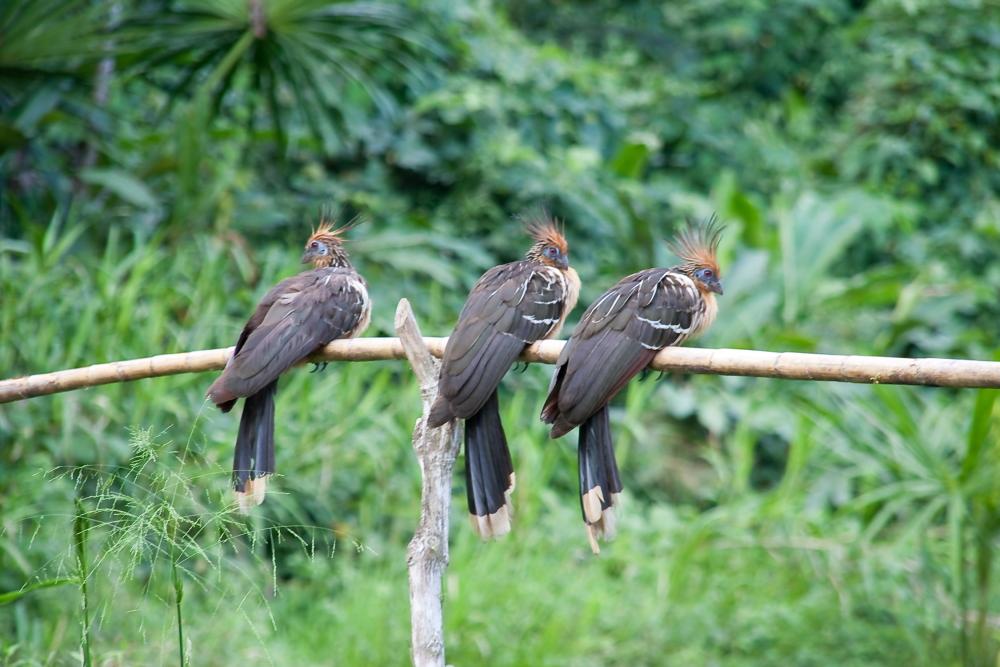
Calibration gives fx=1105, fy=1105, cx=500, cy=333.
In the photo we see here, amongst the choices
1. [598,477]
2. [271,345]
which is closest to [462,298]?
[271,345]

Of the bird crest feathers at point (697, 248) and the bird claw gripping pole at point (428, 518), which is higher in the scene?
the bird crest feathers at point (697, 248)

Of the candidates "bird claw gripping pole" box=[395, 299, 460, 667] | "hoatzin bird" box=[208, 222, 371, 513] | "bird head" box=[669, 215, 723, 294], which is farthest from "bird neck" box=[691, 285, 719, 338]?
"hoatzin bird" box=[208, 222, 371, 513]

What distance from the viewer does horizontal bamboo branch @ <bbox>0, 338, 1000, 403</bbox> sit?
2812 millimetres

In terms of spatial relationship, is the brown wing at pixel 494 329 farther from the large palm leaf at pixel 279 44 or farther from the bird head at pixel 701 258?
the large palm leaf at pixel 279 44

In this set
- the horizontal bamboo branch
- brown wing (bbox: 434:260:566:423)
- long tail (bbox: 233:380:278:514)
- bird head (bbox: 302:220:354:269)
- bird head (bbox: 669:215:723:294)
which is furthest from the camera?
bird head (bbox: 302:220:354:269)

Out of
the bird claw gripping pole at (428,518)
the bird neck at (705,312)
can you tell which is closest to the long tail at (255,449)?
the bird claw gripping pole at (428,518)

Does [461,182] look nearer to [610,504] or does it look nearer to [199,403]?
[199,403]

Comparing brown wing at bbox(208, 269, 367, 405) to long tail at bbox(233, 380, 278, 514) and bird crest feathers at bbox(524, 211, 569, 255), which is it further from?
bird crest feathers at bbox(524, 211, 569, 255)

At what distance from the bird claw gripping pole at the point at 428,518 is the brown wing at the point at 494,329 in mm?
72

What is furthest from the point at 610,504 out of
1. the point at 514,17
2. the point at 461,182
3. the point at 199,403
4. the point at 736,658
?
the point at 514,17

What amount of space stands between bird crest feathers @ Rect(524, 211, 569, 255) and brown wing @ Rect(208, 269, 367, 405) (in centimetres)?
71

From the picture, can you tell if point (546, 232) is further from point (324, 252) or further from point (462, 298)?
point (462, 298)

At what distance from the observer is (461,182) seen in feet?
25.8

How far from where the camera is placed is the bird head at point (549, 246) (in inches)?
167
